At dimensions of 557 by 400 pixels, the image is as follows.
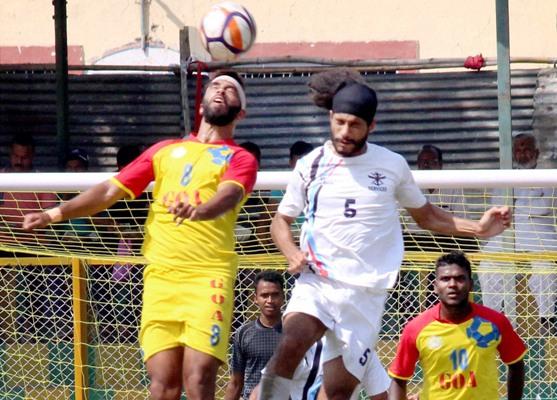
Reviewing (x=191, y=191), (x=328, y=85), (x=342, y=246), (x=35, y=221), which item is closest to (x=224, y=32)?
(x=328, y=85)

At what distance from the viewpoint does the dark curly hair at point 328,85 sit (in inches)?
279

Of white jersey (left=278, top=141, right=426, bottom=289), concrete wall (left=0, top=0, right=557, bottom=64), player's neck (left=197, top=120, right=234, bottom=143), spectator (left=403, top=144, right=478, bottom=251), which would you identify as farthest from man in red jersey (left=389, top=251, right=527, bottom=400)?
concrete wall (left=0, top=0, right=557, bottom=64)

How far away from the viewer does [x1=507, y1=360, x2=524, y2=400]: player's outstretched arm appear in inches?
321

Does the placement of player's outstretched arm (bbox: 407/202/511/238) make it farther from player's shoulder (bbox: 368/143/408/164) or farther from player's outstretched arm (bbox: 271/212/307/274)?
player's outstretched arm (bbox: 271/212/307/274)

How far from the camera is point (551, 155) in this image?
14188mm

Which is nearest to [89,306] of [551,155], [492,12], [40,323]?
[40,323]

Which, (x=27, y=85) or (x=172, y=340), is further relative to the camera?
(x=27, y=85)

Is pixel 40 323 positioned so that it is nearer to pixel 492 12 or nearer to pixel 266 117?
pixel 266 117

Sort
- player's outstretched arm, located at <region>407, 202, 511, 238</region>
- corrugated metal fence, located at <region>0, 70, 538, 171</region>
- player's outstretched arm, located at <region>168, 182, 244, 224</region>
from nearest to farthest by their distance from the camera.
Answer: player's outstretched arm, located at <region>168, 182, 244, 224</region> < player's outstretched arm, located at <region>407, 202, 511, 238</region> < corrugated metal fence, located at <region>0, 70, 538, 171</region>

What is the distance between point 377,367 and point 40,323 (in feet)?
8.70

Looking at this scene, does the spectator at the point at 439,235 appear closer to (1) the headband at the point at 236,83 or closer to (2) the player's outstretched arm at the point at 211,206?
(1) the headband at the point at 236,83

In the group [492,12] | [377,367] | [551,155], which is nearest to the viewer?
[377,367]

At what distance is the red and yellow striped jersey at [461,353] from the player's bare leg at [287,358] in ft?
5.56

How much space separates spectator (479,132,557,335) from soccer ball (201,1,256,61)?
2.20m
